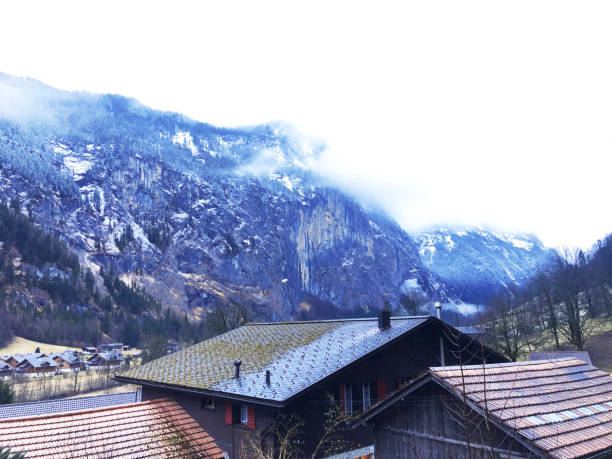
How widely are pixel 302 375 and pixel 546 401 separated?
279 inches

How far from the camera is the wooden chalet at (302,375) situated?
Result: 42.2 ft

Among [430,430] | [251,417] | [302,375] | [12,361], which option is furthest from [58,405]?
[12,361]

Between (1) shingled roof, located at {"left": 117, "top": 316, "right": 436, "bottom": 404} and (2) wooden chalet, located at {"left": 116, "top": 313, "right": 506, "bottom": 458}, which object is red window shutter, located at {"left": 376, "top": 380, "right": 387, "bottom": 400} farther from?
(1) shingled roof, located at {"left": 117, "top": 316, "right": 436, "bottom": 404}

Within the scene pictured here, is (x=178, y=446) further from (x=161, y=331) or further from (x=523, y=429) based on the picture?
(x=161, y=331)

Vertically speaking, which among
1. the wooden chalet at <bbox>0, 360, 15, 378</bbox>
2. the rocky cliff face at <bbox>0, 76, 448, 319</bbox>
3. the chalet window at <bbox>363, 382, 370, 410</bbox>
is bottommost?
the wooden chalet at <bbox>0, 360, 15, 378</bbox>

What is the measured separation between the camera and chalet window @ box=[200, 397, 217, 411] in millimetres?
14867

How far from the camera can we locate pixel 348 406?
14.1m

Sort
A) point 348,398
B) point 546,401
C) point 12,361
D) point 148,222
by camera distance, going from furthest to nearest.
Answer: point 148,222 → point 12,361 → point 348,398 → point 546,401

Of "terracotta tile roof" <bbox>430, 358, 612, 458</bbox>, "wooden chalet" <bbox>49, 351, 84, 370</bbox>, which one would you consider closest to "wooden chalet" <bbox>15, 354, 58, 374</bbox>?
"wooden chalet" <bbox>49, 351, 84, 370</bbox>

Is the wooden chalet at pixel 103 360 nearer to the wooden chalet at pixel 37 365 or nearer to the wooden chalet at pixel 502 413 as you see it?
the wooden chalet at pixel 37 365

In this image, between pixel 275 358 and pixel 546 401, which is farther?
pixel 275 358

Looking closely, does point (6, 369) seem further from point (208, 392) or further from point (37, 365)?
point (208, 392)

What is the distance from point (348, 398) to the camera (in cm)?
1427

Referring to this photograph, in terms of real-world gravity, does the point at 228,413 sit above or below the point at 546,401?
below
